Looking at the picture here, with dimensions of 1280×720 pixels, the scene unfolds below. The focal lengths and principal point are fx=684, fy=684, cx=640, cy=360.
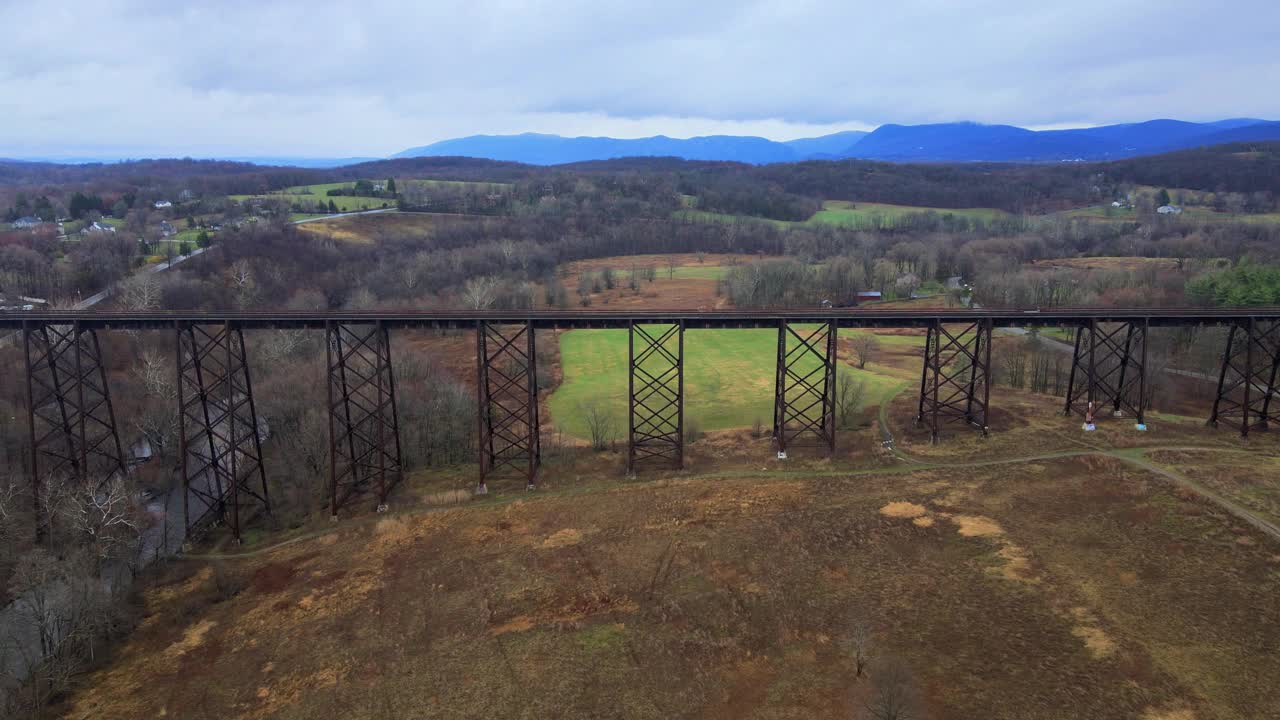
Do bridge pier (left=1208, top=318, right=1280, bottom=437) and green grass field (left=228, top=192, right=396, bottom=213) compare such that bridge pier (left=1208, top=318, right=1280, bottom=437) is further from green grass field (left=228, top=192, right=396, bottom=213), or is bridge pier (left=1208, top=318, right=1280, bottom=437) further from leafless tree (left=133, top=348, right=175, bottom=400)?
green grass field (left=228, top=192, right=396, bottom=213)

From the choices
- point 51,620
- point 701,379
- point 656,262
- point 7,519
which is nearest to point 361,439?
point 7,519

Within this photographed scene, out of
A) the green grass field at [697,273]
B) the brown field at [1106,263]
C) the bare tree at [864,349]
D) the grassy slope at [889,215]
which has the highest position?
the grassy slope at [889,215]

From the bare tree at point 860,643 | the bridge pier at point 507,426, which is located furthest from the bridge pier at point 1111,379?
the bridge pier at point 507,426

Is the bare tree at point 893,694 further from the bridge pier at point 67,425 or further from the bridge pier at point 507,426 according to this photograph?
the bridge pier at point 67,425

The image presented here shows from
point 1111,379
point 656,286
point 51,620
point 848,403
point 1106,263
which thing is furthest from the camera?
point 656,286

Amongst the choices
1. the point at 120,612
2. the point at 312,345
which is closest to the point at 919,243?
the point at 312,345

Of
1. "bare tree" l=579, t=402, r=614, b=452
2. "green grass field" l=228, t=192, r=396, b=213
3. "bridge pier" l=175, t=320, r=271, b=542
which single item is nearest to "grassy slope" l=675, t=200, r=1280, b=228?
"green grass field" l=228, t=192, r=396, b=213

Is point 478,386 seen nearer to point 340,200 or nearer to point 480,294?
point 480,294

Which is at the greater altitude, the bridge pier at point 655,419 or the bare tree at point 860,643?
the bridge pier at point 655,419
